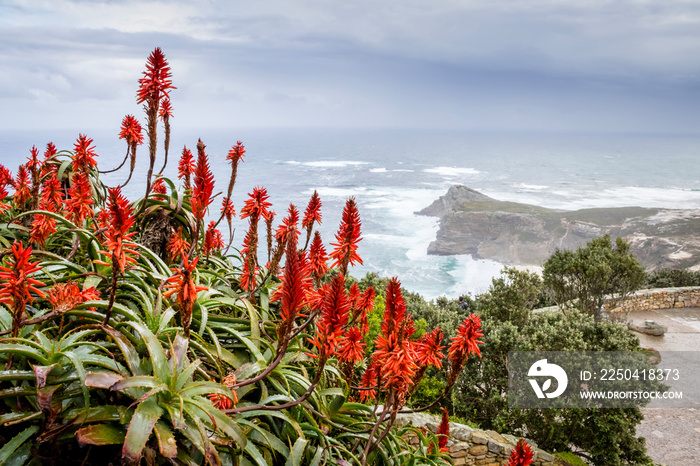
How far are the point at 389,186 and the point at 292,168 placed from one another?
31.9 m

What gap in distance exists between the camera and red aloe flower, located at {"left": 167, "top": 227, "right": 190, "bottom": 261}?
3398 millimetres

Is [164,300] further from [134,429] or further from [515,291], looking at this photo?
[515,291]

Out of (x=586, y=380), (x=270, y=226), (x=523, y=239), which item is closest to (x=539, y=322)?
(x=586, y=380)

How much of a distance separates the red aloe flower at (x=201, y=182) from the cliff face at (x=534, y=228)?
65.3 m

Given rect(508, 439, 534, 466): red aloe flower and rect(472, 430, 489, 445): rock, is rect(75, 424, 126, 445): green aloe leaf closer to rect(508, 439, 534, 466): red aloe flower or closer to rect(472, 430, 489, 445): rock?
rect(508, 439, 534, 466): red aloe flower

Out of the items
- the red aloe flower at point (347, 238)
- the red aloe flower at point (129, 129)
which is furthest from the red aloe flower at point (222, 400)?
the red aloe flower at point (129, 129)

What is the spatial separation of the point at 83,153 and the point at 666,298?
26.4m

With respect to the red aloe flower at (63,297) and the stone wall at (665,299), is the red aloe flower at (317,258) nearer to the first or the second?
the red aloe flower at (63,297)

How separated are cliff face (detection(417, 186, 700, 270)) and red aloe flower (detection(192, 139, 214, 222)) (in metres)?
65.3

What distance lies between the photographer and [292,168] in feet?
259

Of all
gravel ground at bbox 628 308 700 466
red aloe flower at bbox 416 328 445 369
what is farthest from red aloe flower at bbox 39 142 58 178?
gravel ground at bbox 628 308 700 466

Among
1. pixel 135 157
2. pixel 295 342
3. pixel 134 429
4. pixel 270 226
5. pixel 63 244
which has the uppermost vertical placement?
pixel 135 157

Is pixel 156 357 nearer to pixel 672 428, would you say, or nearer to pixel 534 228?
pixel 672 428

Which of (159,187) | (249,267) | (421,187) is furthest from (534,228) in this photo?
(249,267)
